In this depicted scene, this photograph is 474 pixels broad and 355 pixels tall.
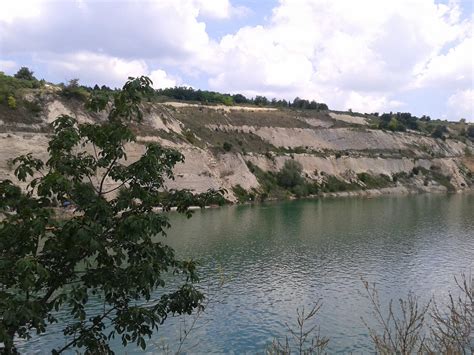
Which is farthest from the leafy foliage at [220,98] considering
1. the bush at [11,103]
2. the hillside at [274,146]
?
the bush at [11,103]

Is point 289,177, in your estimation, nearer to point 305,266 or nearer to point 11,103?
point 11,103

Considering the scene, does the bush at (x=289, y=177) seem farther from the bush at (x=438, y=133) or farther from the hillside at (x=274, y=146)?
the bush at (x=438, y=133)

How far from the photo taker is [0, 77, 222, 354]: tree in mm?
8062

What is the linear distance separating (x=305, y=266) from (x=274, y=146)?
231 ft

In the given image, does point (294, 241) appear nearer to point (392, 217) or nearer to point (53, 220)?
point (392, 217)

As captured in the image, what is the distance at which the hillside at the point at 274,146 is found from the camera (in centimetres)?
6488

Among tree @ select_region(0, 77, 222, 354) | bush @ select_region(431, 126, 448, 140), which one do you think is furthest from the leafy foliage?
tree @ select_region(0, 77, 222, 354)

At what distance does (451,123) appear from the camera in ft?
560

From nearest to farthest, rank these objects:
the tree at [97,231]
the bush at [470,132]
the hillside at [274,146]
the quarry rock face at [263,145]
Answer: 1. the tree at [97,231]
2. the hillside at [274,146]
3. the quarry rock face at [263,145]
4. the bush at [470,132]

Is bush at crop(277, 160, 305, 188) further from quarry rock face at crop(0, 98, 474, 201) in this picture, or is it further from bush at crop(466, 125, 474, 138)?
bush at crop(466, 125, 474, 138)

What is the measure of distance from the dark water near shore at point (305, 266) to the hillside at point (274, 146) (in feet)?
56.9

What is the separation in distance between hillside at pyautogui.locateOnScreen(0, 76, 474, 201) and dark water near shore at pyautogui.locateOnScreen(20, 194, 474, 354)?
17345mm

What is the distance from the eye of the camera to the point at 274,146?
332 feet

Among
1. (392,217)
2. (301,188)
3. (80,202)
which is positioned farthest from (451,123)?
(80,202)
